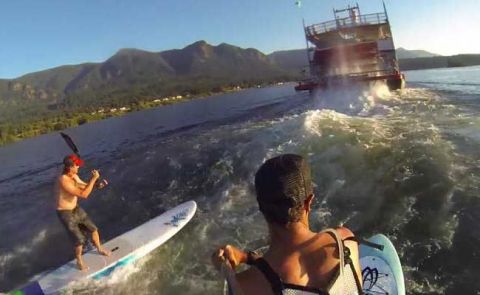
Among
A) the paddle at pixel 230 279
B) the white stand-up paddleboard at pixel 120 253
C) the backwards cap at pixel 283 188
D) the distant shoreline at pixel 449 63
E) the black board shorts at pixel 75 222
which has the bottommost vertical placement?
the white stand-up paddleboard at pixel 120 253

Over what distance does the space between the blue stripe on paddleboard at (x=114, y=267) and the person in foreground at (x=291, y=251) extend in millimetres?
6905

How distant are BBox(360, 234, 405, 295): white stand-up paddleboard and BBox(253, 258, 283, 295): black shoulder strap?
224 centimetres

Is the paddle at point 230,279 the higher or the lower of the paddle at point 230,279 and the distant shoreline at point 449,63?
the lower

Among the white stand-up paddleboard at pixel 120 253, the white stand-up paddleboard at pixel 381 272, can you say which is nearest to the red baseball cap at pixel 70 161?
the white stand-up paddleboard at pixel 120 253

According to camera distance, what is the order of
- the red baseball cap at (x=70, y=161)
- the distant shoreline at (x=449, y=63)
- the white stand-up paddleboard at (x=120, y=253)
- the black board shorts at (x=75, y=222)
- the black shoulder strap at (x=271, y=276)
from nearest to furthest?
the black shoulder strap at (x=271, y=276) → the red baseball cap at (x=70, y=161) → the white stand-up paddleboard at (x=120, y=253) → the black board shorts at (x=75, y=222) → the distant shoreline at (x=449, y=63)

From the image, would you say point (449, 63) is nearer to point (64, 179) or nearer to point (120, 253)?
point (120, 253)

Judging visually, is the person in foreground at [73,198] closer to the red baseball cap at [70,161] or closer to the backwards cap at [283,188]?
the red baseball cap at [70,161]

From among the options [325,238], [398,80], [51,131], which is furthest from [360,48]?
[51,131]

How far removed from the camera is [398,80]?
29125 mm

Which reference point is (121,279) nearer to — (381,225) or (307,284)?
(381,225)

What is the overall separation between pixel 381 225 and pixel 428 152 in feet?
14.9

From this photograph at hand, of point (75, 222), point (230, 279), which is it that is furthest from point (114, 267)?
point (230, 279)

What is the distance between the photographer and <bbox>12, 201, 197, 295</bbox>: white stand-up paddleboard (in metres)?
8.67

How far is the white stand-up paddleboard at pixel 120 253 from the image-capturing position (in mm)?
8672
